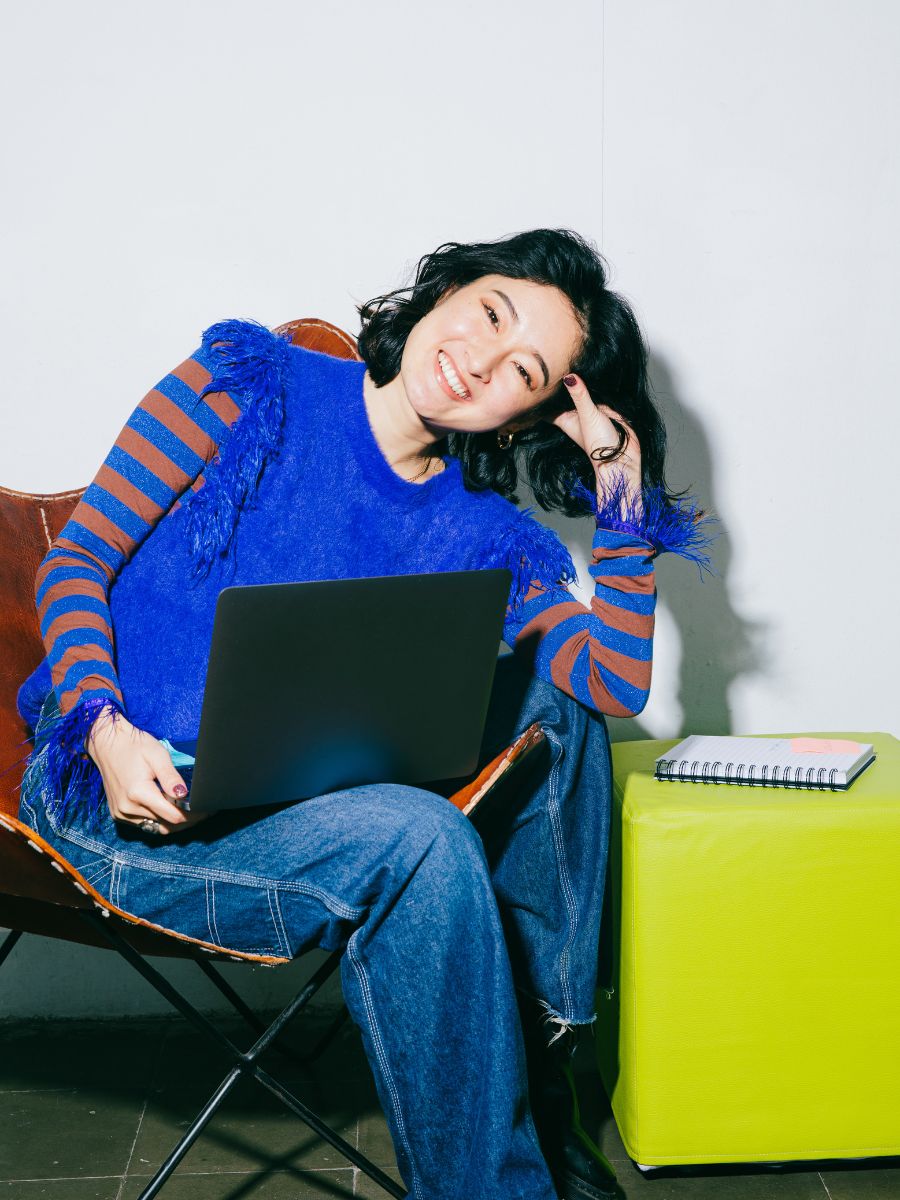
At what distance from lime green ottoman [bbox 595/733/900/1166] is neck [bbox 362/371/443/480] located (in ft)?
1.97

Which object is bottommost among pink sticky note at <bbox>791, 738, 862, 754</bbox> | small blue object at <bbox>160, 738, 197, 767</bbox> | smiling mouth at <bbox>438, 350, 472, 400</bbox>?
pink sticky note at <bbox>791, 738, 862, 754</bbox>

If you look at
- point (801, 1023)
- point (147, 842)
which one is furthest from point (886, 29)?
point (147, 842)

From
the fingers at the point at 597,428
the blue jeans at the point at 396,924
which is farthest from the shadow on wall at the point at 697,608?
the blue jeans at the point at 396,924

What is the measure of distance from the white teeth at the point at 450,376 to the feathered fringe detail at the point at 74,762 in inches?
24.4

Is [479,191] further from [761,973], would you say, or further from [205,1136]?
[205,1136]

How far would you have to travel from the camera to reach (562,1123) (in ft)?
5.92

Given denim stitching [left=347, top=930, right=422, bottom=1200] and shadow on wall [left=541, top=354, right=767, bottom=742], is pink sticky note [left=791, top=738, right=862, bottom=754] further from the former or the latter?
denim stitching [left=347, top=930, right=422, bottom=1200]

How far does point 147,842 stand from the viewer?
60.3 inches

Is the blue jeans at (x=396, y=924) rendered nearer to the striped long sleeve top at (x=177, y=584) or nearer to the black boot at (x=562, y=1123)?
the striped long sleeve top at (x=177, y=584)

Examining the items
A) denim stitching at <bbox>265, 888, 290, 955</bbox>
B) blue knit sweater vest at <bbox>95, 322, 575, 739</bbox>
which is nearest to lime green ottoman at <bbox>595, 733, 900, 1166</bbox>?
blue knit sweater vest at <bbox>95, 322, 575, 739</bbox>

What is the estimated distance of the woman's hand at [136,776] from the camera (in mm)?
1425

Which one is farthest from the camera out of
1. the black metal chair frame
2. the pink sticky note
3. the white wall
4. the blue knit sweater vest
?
the white wall

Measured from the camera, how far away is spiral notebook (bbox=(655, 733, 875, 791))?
1868 millimetres

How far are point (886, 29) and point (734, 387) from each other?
686 millimetres
